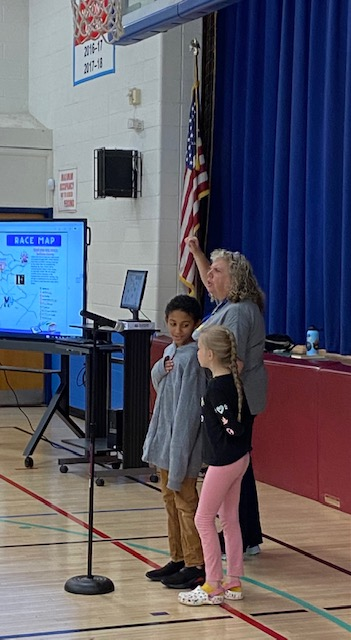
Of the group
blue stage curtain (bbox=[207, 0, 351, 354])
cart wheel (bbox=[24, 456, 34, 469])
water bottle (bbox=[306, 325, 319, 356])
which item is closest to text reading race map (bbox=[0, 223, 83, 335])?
cart wheel (bbox=[24, 456, 34, 469])

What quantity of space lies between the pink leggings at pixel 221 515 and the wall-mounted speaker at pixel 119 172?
5324mm

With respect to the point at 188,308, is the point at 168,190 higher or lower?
higher

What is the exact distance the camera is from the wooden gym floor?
4910mm

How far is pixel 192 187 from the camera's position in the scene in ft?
31.5

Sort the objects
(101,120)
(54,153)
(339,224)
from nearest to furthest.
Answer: (339,224) < (101,120) < (54,153)

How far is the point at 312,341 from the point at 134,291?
1.40m

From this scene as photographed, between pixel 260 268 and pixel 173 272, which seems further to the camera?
pixel 173 272

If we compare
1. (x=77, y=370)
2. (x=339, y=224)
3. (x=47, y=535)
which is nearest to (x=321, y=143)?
(x=339, y=224)

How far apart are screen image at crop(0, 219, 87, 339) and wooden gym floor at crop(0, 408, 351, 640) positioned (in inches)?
46.9

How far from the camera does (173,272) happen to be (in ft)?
32.8

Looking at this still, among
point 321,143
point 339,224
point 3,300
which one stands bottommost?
point 3,300

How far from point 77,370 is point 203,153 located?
3.05 m

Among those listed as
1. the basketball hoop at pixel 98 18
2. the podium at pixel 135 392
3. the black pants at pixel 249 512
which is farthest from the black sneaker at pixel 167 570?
the basketball hoop at pixel 98 18

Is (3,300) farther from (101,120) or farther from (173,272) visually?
(101,120)
